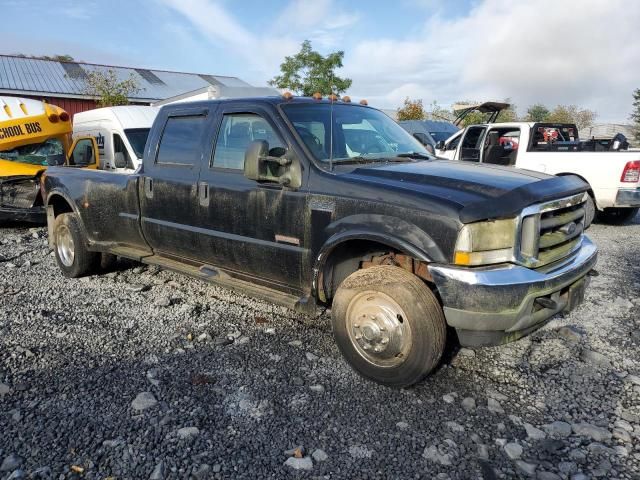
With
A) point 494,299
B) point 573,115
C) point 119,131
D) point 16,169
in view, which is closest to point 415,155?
point 494,299

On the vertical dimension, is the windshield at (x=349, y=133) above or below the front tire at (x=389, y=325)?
above

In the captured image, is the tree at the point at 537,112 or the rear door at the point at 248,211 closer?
the rear door at the point at 248,211

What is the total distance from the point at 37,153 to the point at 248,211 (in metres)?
7.76

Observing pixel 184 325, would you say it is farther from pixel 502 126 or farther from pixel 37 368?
pixel 502 126

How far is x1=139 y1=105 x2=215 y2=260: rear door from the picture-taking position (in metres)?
4.37

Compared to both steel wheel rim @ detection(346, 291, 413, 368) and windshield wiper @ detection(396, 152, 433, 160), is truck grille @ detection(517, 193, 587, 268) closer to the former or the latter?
steel wheel rim @ detection(346, 291, 413, 368)

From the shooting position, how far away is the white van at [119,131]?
903 cm

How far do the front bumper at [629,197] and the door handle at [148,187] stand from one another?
7.49m

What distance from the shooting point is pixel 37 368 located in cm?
357

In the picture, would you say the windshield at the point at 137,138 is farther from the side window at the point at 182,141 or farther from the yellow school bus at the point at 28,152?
the side window at the point at 182,141

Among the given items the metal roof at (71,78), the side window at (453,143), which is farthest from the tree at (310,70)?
the side window at (453,143)

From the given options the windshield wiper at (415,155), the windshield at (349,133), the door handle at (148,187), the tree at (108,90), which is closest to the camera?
the windshield at (349,133)

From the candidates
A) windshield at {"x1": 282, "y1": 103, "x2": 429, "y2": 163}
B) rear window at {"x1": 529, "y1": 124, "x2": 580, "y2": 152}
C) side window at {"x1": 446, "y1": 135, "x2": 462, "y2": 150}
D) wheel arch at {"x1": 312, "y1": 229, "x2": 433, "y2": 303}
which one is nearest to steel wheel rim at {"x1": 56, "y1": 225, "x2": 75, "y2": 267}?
windshield at {"x1": 282, "y1": 103, "x2": 429, "y2": 163}

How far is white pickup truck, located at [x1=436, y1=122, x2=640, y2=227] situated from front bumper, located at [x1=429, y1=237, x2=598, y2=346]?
17.3ft
